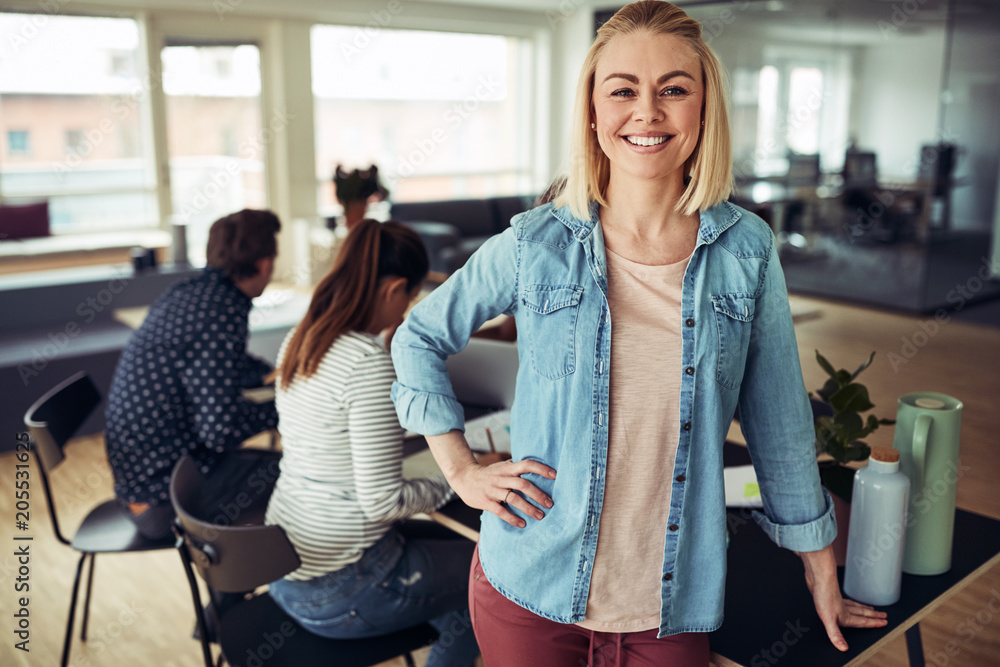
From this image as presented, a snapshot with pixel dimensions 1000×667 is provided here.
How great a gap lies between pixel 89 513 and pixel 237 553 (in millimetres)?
987

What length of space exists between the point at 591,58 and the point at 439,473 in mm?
996

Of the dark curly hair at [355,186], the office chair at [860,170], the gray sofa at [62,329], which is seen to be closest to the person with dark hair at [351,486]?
the dark curly hair at [355,186]

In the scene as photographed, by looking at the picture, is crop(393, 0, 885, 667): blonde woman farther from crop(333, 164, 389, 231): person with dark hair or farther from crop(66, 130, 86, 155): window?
crop(66, 130, 86, 155): window

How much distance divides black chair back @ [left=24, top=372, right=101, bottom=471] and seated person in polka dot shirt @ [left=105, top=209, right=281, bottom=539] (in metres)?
0.14

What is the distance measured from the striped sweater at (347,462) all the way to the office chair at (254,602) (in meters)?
0.13

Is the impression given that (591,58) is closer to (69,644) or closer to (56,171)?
(69,644)

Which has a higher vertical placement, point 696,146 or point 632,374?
point 696,146

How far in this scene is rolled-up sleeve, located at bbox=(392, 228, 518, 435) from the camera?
3.77 ft

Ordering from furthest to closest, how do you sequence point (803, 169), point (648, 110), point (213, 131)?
point (213, 131)
point (803, 169)
point (648, 110)

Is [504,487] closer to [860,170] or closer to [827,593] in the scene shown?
[827,593]

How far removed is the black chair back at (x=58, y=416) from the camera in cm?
214

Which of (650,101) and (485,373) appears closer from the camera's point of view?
(650,101)

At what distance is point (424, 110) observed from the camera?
8.78m

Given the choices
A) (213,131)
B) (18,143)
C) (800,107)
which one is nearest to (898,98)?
(800,107)
